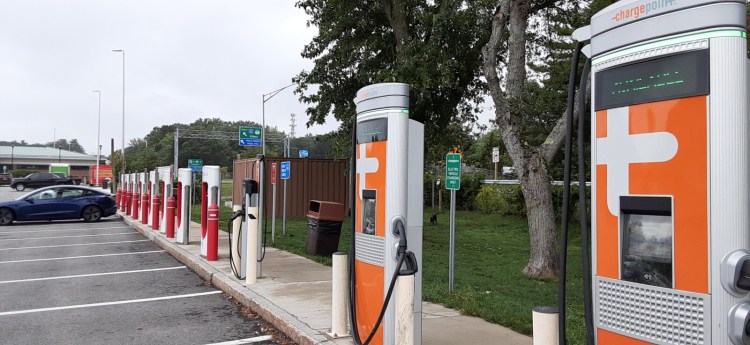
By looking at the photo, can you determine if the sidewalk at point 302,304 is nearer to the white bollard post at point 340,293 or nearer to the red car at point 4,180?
the white bollard post at point 340,293

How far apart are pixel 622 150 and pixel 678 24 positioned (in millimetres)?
656

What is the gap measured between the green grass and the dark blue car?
7281mm

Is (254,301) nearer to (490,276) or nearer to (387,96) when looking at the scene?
(387,96)

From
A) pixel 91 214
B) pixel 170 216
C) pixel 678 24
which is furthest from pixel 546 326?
pixel 91 214

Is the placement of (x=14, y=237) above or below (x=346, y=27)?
below

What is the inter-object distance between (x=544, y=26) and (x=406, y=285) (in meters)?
11.7

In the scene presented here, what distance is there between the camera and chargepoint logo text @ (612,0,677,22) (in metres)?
2.87

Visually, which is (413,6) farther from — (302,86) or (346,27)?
(302,86)

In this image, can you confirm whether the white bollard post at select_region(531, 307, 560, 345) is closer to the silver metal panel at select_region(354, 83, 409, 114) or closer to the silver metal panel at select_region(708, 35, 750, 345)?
the silver metal panel at select_region(708, 35, 750, 345)

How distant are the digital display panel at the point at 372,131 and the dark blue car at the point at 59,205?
19.6m

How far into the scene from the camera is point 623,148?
301cm

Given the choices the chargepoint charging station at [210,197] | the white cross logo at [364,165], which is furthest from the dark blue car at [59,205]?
the white cross logo at [364,165]

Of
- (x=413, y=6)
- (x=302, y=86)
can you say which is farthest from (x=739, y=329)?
(x=302, y=86)

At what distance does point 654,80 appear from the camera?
2904 mm
